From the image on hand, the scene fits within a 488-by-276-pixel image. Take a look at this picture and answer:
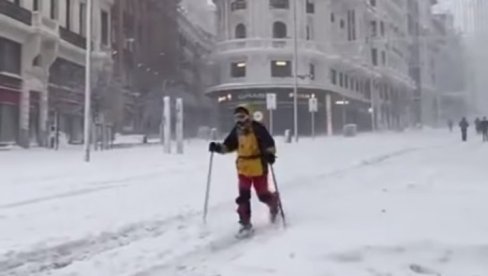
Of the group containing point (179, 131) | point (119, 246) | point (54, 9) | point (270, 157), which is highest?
point (54, 9)

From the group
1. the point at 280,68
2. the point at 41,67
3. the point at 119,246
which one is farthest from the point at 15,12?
the point at 280,68

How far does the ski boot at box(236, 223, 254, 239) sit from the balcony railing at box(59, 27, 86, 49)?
33728 mm

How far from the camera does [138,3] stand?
61531mm

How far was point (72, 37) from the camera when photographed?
1678 inches

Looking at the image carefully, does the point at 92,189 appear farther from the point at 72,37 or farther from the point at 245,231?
the point at 72,37

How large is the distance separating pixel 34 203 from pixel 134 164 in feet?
33.4

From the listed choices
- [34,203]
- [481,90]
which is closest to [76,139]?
[34,203]

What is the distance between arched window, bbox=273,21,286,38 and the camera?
64.9m

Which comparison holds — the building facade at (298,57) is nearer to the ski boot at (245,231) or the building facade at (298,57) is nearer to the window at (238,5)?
the window at (238,5)

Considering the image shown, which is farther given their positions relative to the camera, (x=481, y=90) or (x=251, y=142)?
(x=481, y=90)

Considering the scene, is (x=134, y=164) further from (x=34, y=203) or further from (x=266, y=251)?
(x=266, y=251)

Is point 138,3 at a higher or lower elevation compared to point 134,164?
higher

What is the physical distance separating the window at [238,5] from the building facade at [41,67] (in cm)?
2208

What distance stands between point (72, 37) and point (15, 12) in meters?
7.60
